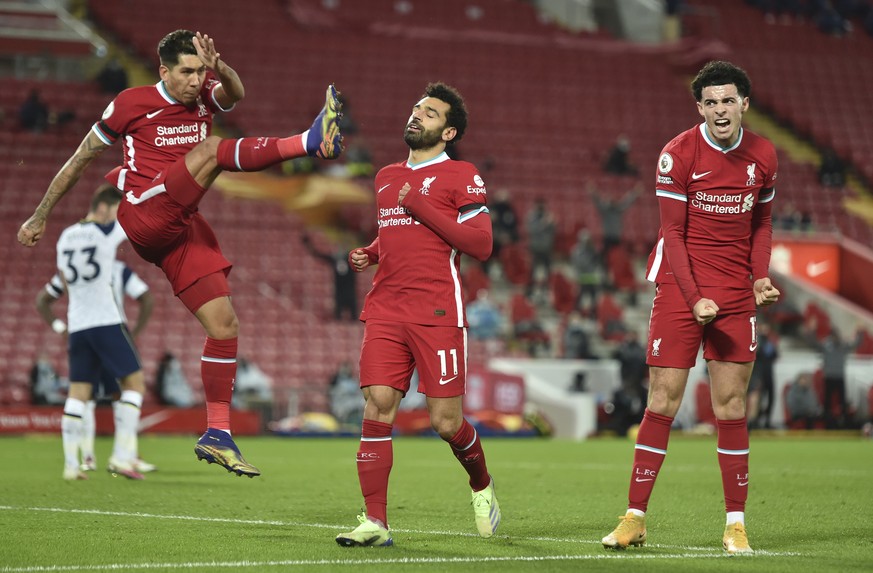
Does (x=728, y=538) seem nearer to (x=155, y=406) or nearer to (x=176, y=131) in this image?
(x=176, y=131)

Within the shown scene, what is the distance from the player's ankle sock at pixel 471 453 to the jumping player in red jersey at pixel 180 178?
123cm

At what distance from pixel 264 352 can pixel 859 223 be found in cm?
1570

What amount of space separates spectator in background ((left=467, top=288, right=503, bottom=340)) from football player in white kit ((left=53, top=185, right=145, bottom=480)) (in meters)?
12.7

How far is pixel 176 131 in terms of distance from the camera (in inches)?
295

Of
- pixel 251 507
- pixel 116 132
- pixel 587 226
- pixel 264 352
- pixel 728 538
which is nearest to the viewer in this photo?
pixel 728 538

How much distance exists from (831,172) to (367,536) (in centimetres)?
2798

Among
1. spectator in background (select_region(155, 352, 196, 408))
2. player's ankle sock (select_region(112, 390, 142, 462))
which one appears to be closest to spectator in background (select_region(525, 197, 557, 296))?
spectator in background (select_region(155, 352, 196, 408))

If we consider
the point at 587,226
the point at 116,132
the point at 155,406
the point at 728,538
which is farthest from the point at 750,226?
the point at 587,226

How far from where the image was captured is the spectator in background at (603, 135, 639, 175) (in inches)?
1168

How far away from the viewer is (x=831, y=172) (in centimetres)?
3200

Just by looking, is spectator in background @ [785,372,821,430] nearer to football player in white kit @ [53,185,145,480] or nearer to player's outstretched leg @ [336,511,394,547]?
football player in white kit @ [53,185,145,480]

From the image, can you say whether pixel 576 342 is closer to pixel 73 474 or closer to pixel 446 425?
pixel 73 474

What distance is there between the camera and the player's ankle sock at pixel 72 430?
35.9 feet

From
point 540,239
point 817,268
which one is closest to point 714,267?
point 540,239
